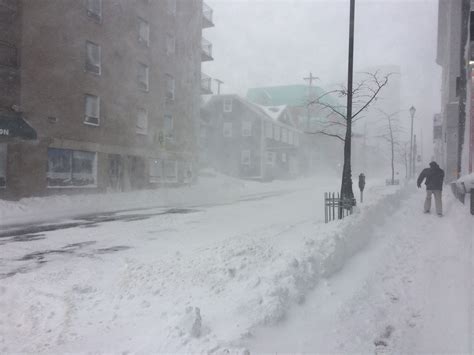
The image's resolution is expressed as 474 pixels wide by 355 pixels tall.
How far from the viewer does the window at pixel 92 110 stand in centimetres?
1834

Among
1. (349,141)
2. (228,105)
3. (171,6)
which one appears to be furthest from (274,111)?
(349,141)

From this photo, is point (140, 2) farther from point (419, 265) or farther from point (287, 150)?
point (287, 150)

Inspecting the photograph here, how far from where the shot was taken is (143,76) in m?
23.0

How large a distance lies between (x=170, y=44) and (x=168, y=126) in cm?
525

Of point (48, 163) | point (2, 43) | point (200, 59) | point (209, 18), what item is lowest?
point (48, 163)

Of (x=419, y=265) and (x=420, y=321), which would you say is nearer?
(x=420, y=321)

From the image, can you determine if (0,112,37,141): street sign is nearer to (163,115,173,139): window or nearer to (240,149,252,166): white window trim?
(163,115,173,139): window

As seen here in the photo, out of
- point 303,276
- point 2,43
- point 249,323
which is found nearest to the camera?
point 249,323

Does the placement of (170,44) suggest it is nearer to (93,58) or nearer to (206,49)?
(206,49)

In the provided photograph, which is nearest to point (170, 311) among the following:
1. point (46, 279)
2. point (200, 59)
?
point (46, 279)

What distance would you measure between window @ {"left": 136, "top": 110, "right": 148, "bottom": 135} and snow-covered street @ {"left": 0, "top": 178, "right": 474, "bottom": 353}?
580 inches

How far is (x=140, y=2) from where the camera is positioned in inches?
875

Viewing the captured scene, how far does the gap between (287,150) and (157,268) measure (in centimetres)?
4186

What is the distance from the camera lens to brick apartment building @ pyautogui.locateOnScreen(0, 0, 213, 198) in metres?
14.9
